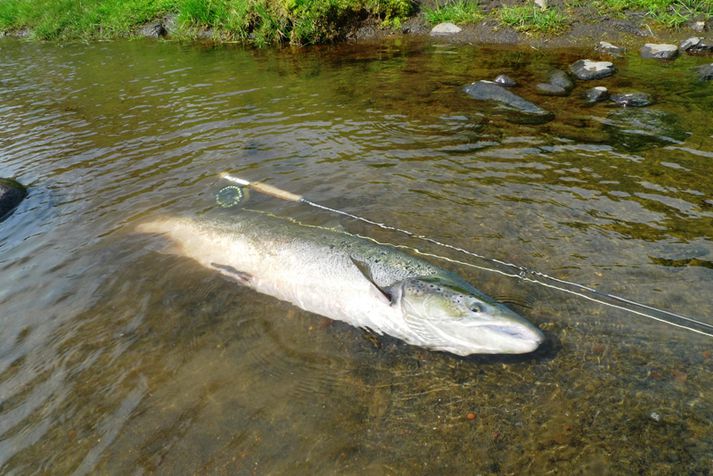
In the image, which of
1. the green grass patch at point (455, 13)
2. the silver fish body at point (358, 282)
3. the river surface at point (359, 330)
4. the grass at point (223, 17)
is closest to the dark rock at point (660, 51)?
the river surface at point (359, 330)

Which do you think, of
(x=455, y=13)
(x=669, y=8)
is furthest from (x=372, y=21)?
(x=669, y=8)

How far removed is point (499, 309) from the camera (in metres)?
3.98

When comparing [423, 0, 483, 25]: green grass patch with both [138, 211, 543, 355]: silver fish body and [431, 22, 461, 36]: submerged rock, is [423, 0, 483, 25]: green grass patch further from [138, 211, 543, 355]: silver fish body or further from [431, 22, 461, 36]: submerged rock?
[138, 211, 543, 355]: silver fish body

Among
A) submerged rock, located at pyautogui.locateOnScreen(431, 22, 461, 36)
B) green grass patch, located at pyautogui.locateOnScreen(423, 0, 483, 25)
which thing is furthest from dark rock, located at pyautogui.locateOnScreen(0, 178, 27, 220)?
green grass patch, located at pyautogui.locateOnScreen(423, 0, 483, 25)

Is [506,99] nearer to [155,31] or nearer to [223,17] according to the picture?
Answer: [223,17]

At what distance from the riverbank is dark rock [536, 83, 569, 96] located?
499 centimetres

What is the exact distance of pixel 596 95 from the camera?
9.97 meters

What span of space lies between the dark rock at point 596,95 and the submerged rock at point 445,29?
8020 mm

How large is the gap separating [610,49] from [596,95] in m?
4.80

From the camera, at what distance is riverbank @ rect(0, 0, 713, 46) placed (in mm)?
14562

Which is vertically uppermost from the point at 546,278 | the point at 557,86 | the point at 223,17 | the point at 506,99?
the point at 223,17

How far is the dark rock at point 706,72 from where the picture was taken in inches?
413

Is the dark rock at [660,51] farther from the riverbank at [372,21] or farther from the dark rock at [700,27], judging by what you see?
the dark rock at [700,27]

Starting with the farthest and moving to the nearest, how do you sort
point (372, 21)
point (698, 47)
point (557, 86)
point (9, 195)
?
point (372, 21) → point (698, 47) → point (557, 86) → point (9, 195)
